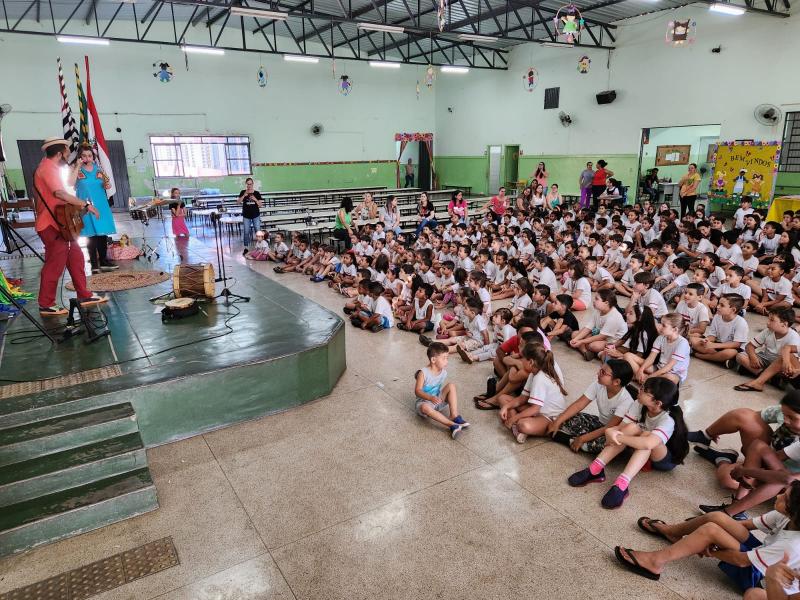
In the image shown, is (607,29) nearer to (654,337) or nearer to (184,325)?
(654,337)

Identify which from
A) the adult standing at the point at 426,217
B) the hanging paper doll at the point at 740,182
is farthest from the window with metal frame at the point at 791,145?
the adult standing at the point at 426,217

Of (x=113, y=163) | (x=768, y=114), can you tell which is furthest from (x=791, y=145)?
(x=113, y=163)

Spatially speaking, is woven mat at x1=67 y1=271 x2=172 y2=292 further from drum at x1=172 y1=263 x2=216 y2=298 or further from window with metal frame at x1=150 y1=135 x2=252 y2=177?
window with metal frame at x1=150 y1=135 x2=252 y2=177

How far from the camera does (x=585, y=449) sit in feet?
12.6

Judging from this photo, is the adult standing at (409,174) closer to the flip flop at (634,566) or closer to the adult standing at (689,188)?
the adult standing at (689,188)

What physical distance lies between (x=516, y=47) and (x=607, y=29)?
15.0 feet

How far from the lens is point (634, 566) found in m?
2.77

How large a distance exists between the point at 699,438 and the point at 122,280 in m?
6.76

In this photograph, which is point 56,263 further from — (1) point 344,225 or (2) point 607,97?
(2) point 607,97

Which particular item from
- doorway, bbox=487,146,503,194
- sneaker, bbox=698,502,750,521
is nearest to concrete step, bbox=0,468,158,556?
sneaker, bbox=698,502,750,521

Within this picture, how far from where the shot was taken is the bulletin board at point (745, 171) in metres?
12.1

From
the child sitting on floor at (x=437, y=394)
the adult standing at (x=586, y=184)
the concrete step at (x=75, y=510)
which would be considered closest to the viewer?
the concrete step at (x=75, y=510)

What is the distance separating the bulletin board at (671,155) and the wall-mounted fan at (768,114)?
367 centimetres

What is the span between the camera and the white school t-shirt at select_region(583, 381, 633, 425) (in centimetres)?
366
